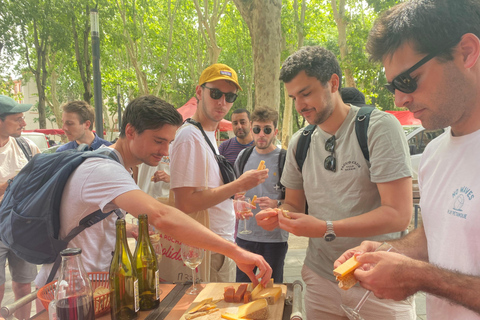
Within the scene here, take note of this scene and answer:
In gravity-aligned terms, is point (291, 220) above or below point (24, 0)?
below

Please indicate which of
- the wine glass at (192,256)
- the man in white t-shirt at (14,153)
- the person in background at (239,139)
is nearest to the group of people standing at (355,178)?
the wine glass at (192,256)

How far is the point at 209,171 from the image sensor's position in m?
3.04

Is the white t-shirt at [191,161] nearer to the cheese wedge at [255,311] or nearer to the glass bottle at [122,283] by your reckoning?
the glass bottle at [122,283]

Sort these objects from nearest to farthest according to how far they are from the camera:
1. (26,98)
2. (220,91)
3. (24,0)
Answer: (220,91)
(24,0)
(26,98)

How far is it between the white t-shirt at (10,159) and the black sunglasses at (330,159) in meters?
3.97

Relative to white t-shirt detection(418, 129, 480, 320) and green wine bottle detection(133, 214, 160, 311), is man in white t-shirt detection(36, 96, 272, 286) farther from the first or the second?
white t-shirt detection(418, 129, 480, 320)

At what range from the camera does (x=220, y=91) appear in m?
3.35

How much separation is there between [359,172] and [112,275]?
5.27 ft

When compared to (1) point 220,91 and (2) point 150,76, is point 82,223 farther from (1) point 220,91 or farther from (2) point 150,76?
(2) point 150,76

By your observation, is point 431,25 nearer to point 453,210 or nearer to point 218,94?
point 453,210

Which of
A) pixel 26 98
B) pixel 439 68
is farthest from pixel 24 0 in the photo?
pixel 26 98

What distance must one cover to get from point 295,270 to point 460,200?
506cm

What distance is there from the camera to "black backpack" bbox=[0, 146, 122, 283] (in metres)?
2.06

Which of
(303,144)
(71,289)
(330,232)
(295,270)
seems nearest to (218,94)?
(303,144)
